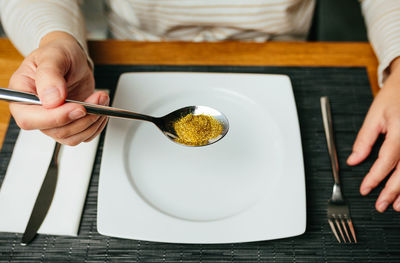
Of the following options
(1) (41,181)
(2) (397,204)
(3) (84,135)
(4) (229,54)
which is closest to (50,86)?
(3) (84,135)

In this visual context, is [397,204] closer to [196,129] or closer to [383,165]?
[383,165]

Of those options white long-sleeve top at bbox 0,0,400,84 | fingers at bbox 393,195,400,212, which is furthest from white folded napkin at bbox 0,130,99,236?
fingers at bbox 393,195,400,212

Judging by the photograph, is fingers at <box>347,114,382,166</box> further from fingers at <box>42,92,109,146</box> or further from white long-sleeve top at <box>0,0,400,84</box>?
fingers at <box>42,92,109,146</box>

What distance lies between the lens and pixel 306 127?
697 millimetres

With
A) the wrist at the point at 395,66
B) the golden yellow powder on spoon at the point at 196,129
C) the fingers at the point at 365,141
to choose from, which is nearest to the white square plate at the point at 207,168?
the golden yellow powder on spoon at the point at 196,129

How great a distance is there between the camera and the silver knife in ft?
1.78

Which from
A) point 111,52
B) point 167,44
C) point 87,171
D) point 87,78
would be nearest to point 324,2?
A: point 167,44

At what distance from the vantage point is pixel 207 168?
613 millimetres

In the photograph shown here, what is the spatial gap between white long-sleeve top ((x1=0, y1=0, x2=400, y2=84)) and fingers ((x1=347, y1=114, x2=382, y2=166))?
159 mm

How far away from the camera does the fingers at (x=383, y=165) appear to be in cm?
60

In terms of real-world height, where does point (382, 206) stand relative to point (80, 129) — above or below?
below

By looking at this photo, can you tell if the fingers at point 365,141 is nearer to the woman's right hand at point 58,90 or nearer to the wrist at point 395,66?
the wrist at point 395,66

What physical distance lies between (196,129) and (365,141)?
375mm

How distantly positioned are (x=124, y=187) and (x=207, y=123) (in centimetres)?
23
